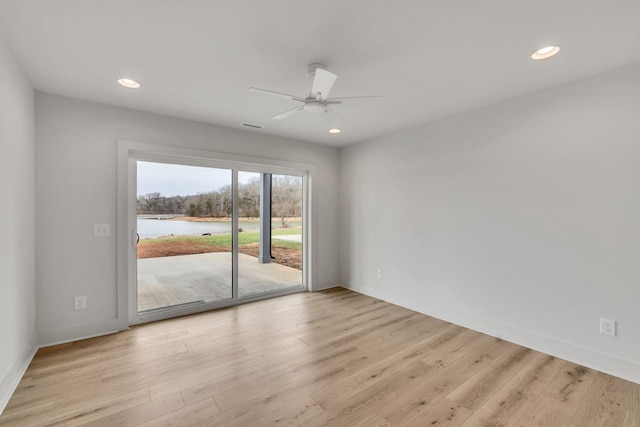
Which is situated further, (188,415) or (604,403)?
(604,403)

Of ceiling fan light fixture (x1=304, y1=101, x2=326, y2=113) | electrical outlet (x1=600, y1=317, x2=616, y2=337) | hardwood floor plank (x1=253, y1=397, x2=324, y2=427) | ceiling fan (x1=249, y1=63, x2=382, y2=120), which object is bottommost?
hardwood floor plank (x1=253, y1=397, x2=324, y2=427)

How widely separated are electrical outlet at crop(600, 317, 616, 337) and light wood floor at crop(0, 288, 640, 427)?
1.11ft

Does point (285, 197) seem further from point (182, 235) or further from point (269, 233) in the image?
point (182, 235)

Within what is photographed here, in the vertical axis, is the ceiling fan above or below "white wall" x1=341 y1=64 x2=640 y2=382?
above

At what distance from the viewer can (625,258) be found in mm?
2320

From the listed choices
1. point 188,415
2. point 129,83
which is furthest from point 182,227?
point 188,415

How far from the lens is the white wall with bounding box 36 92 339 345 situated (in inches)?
110

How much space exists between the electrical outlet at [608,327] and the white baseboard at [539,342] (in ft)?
0.60

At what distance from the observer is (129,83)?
260 centimetres

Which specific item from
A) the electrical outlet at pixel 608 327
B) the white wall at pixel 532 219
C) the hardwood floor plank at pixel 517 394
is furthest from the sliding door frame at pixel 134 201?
the electrical outlet at pixel 608 327

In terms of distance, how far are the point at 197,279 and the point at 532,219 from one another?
13.0ft

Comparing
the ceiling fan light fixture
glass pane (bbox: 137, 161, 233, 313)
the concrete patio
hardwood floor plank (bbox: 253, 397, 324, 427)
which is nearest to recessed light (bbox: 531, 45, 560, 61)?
the ceiling fan light fixture

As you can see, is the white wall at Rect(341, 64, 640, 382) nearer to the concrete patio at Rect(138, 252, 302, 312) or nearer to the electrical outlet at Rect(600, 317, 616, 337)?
the electrical outlet at Rect(600, 317, 616, 337)

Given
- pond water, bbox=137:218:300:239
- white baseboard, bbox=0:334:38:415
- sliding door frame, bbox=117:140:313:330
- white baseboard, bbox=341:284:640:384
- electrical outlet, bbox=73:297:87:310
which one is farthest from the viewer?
pond water, bbox=137:218:300:239
